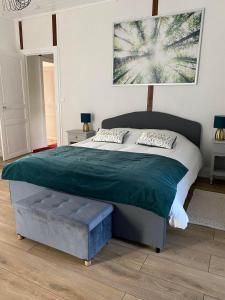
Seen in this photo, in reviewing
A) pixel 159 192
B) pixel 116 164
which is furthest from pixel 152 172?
pixel 116 164

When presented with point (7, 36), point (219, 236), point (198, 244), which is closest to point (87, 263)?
point (198, 244)

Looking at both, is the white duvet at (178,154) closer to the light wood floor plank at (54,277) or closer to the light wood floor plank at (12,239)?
the light wood floor plank at (54,277)

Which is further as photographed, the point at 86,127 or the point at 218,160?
the point at 86,127

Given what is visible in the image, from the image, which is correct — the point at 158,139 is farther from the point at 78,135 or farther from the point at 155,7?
the point at 155,7

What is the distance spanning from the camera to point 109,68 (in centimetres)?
429

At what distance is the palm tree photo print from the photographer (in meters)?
3.58

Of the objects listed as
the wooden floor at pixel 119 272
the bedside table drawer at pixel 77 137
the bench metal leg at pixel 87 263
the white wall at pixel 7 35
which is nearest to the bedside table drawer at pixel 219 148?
the wooden floor at pixel 119 272

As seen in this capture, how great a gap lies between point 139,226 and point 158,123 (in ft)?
7.62

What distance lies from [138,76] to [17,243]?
3.19 metres

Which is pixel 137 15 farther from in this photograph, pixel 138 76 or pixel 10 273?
pixel 10 273

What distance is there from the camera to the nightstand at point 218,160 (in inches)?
135

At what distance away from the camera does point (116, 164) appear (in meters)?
2.40

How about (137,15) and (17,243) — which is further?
(137,15)

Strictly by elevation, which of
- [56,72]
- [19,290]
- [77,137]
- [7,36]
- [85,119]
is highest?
[7,36]
